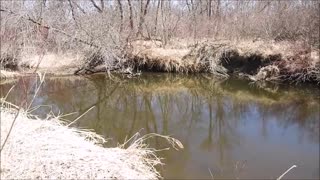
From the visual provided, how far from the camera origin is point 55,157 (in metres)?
4.62

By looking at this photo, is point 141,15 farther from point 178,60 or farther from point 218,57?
point 218,57

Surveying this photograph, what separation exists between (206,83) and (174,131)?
6828mm

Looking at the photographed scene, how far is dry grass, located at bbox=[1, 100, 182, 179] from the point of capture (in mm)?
4336

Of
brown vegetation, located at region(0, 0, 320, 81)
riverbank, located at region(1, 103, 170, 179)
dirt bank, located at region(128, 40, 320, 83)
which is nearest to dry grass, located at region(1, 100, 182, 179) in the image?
riverbank, located at region(1, 103, 170, 179)

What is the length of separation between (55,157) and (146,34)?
51.5 feet

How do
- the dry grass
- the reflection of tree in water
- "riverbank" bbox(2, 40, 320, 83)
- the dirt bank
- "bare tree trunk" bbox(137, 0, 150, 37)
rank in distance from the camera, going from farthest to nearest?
1. "bare tree trunk" bbox(137, 0, 150, 37)
2. "riverbank" bbox(2, 40, 320, 83)
3. the dirt bank
4. the reflection of tree in water
5. the dry grass

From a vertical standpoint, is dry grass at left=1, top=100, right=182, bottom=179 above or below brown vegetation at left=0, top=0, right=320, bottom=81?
below

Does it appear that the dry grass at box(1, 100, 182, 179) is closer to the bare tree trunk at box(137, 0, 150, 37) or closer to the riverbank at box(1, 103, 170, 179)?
the riverbank at box(1, 103, 170, 179)

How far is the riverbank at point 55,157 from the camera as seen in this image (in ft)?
14.2

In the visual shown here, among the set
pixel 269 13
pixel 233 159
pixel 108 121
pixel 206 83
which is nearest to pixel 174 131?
pixel 108 121

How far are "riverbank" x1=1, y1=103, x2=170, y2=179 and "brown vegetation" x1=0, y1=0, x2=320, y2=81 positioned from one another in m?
11.1

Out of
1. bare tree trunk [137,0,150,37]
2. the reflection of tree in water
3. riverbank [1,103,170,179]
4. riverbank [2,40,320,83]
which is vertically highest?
bare tree trunk [137,0,150,37]

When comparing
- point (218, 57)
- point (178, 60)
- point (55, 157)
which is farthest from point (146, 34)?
point (55, 157)

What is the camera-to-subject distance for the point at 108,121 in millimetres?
10367
